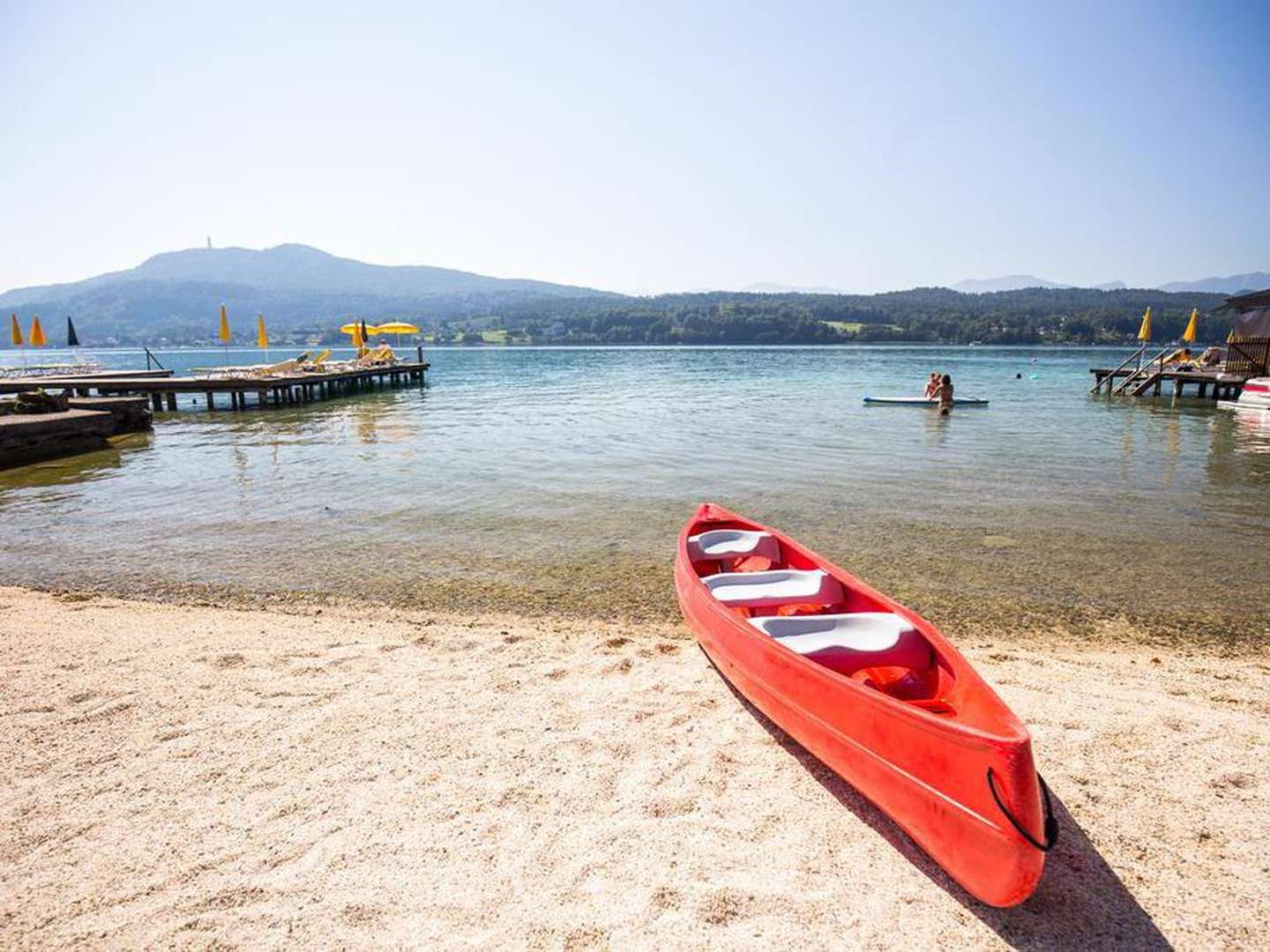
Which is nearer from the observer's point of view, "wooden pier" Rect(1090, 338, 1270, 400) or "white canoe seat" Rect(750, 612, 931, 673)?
"white canoe seat" Rect(750, 612, 931, 673)

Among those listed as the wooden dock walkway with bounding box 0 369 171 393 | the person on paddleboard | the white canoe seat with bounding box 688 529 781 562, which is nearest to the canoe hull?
the person on paddleboard

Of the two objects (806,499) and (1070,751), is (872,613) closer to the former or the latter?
(1070,751)

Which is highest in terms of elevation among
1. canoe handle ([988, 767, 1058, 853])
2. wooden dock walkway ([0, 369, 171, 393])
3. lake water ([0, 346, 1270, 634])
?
wooden dock walkway ([0, 369, 171, 393])

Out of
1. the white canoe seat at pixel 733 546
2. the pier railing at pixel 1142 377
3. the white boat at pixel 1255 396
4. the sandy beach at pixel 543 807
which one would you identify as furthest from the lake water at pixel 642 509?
the pier railing at pixel 1142 377

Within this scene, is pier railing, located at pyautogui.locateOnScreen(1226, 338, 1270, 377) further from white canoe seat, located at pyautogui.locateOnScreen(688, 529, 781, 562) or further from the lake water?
white canoe seat, located at pyautogui.locateOnScreen(688, 529, 781, 562)

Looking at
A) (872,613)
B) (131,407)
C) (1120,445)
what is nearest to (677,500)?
(872,613)

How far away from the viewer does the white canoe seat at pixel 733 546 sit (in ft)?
23.5

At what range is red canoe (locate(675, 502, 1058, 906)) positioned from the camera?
3213 millimetres

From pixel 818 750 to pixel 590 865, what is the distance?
162cm

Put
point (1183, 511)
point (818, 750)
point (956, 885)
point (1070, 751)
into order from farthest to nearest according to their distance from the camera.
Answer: point (1183, 511)
point (1070, 751)
point (818, 750)
point (956, 885)

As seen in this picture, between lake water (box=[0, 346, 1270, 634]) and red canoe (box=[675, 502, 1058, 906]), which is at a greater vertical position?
red canoe (box=[675, 502, 1058, 906])

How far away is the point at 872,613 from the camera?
5219 mm

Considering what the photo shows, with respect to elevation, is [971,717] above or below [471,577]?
above

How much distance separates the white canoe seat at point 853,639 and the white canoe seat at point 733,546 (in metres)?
1.90
